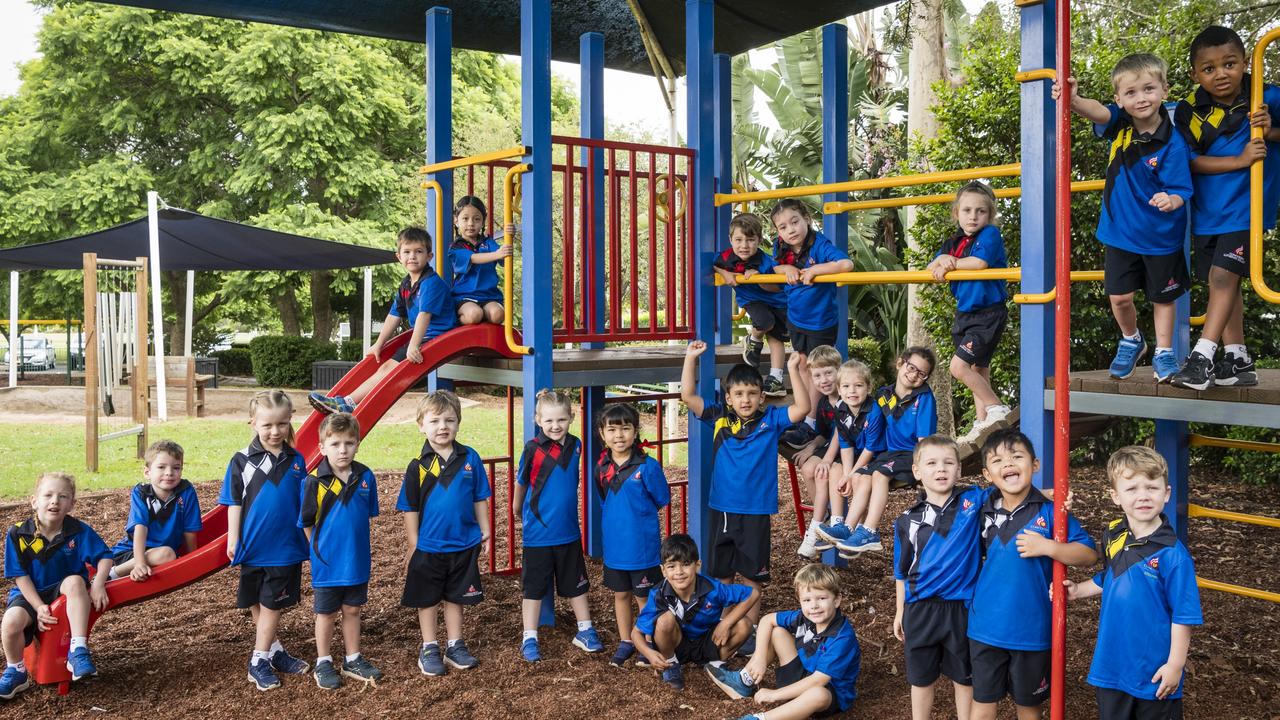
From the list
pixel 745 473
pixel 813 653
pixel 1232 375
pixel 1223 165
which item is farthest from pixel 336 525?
pixel 1223 165

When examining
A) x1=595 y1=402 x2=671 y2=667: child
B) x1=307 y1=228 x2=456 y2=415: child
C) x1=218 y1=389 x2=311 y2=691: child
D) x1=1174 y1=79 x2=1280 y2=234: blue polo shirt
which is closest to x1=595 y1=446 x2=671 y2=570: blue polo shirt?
x1=595 y1=402 x2=671 y2=667: child

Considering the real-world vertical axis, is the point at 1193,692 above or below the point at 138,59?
below

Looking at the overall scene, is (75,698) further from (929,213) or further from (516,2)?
(929,213)

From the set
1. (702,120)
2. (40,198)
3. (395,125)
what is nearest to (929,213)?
(702,120)

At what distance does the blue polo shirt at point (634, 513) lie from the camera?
16.4 feet

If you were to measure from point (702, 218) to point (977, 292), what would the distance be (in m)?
1.62

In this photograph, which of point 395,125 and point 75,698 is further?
point 395,125

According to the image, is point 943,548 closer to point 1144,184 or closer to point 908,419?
point 908,419

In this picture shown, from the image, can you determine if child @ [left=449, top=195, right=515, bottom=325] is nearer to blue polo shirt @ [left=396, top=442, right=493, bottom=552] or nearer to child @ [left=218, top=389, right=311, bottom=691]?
blue polo shirt @ [left=396, top=442, right=493, bottom=552]

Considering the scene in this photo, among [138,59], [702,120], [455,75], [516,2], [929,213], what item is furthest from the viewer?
[455,75]

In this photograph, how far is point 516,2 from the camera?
7.09m

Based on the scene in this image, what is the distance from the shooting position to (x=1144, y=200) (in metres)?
3.88

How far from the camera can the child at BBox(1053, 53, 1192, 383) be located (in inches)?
150

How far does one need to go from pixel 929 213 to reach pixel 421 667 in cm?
663
